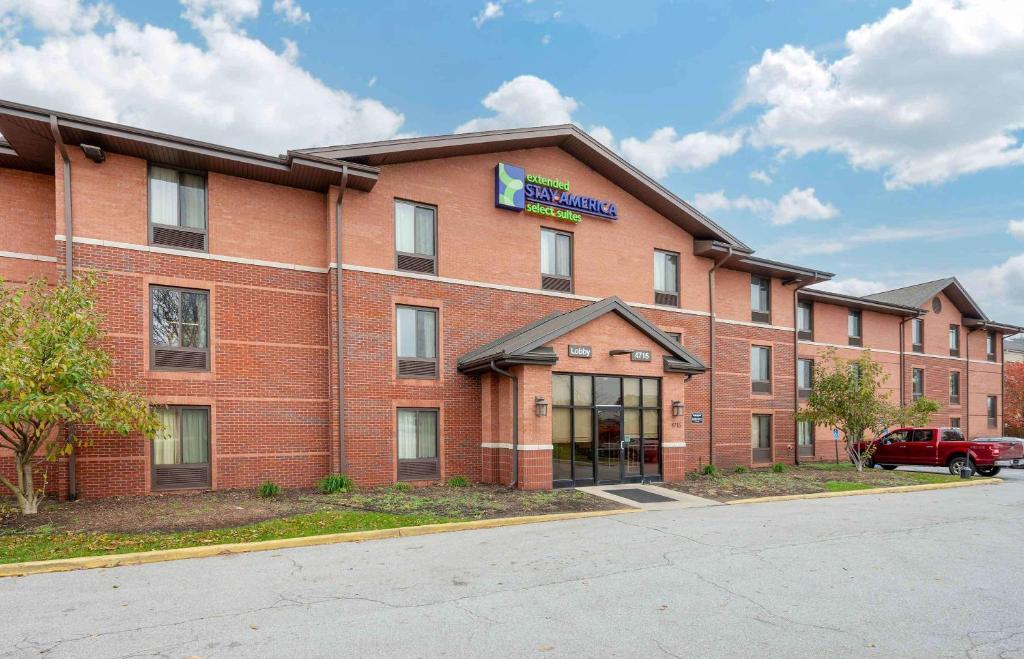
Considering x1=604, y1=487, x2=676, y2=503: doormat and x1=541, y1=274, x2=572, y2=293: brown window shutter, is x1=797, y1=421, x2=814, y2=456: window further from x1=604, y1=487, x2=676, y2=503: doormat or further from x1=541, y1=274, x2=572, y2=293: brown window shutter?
x1=541, y1=274, x2=572, y2=293: brown window shutter

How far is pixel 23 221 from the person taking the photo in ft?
49.0

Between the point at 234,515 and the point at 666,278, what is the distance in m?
15.5

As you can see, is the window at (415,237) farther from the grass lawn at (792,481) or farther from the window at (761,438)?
the window at (761,438)

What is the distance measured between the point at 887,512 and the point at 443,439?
10.6 m

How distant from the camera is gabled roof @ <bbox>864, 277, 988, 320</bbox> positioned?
32.9 m

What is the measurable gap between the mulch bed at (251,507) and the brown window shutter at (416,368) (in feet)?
9.78

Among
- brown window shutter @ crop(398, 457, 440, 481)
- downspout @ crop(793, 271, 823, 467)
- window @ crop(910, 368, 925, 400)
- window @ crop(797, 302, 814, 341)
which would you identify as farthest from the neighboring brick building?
window @ crop(910, 368, 925, 400)

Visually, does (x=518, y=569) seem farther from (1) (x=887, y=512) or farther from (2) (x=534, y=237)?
(2) (x=534, y=237)

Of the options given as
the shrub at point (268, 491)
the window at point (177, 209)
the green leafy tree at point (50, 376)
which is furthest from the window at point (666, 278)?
the green leafy tree at point (50, 376)

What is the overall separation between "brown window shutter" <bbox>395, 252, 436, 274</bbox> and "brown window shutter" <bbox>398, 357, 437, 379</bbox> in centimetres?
242

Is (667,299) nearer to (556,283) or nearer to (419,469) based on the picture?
(556,283)

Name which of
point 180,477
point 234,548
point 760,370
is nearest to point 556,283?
point 760,370

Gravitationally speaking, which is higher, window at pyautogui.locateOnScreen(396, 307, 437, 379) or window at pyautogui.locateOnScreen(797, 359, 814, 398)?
window at pyautogui.locateOnScreen(396, 307, 437, 379)

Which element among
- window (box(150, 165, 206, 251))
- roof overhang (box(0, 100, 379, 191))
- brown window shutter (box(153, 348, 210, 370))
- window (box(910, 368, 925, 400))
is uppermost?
roof overhang (box(0, 100, 379, 191))
